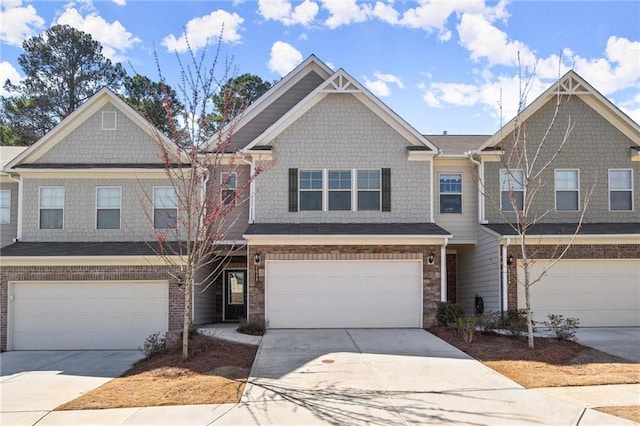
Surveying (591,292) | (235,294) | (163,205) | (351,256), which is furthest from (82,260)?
(591,292)

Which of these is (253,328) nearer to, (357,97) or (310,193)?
(310,193)

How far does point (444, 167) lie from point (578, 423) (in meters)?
11.5

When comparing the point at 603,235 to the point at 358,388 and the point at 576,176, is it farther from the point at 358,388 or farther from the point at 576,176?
the point at 358,388

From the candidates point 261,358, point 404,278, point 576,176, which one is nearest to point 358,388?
point 261,358

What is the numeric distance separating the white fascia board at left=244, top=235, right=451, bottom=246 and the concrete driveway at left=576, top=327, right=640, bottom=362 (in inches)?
174

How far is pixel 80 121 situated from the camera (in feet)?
57.3

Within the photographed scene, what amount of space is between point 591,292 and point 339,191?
26.2ft

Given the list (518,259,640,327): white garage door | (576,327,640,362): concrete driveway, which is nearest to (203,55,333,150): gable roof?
(518,259,640,327): white garage door

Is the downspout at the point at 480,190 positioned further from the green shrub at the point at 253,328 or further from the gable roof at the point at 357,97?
the green shrub at the point at 253,328

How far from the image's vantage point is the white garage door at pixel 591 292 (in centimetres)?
1625

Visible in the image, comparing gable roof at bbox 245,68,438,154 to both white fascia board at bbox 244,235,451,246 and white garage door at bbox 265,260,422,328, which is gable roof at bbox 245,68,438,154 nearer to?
white fascia board at bbox 244,235,451,246

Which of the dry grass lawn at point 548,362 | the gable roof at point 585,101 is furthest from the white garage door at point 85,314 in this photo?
the gable roof at point 585,101

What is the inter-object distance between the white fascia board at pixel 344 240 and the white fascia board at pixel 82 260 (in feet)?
8.83

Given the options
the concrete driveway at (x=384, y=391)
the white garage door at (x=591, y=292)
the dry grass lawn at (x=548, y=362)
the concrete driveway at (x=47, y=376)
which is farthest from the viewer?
the white garage door at (x=591, y=292)
